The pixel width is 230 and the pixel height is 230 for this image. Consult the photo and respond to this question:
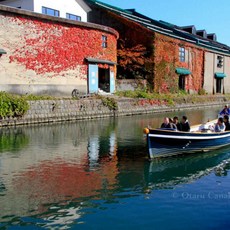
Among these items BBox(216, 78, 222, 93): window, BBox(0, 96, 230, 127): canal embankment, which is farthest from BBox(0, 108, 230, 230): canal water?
BBox(216, 78, 222, 93): window

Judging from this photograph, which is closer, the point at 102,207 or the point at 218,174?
the point at 102,207

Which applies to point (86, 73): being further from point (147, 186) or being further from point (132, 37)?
point (147, 186)

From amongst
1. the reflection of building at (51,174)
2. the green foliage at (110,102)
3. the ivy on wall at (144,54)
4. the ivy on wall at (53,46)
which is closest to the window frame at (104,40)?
the ivy on wall at (53,46)

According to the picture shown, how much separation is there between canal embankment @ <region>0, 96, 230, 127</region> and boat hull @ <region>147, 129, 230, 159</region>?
11.1 m

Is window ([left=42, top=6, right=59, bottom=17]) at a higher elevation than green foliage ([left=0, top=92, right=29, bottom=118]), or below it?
higher

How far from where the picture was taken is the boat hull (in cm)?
1241

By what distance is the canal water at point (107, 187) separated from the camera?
758 cm

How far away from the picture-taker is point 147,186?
10000mm

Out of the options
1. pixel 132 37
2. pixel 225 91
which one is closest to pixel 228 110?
pixel 132 37

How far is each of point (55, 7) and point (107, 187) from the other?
25701 millimetres

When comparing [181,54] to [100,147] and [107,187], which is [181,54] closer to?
[100,147]

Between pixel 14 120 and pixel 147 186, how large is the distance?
1289cm

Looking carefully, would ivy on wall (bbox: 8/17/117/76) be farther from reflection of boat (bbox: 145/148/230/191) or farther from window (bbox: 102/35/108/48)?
reflection of boat (bbox: 145/148/230/191)

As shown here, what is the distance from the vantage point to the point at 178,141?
13.0 m
